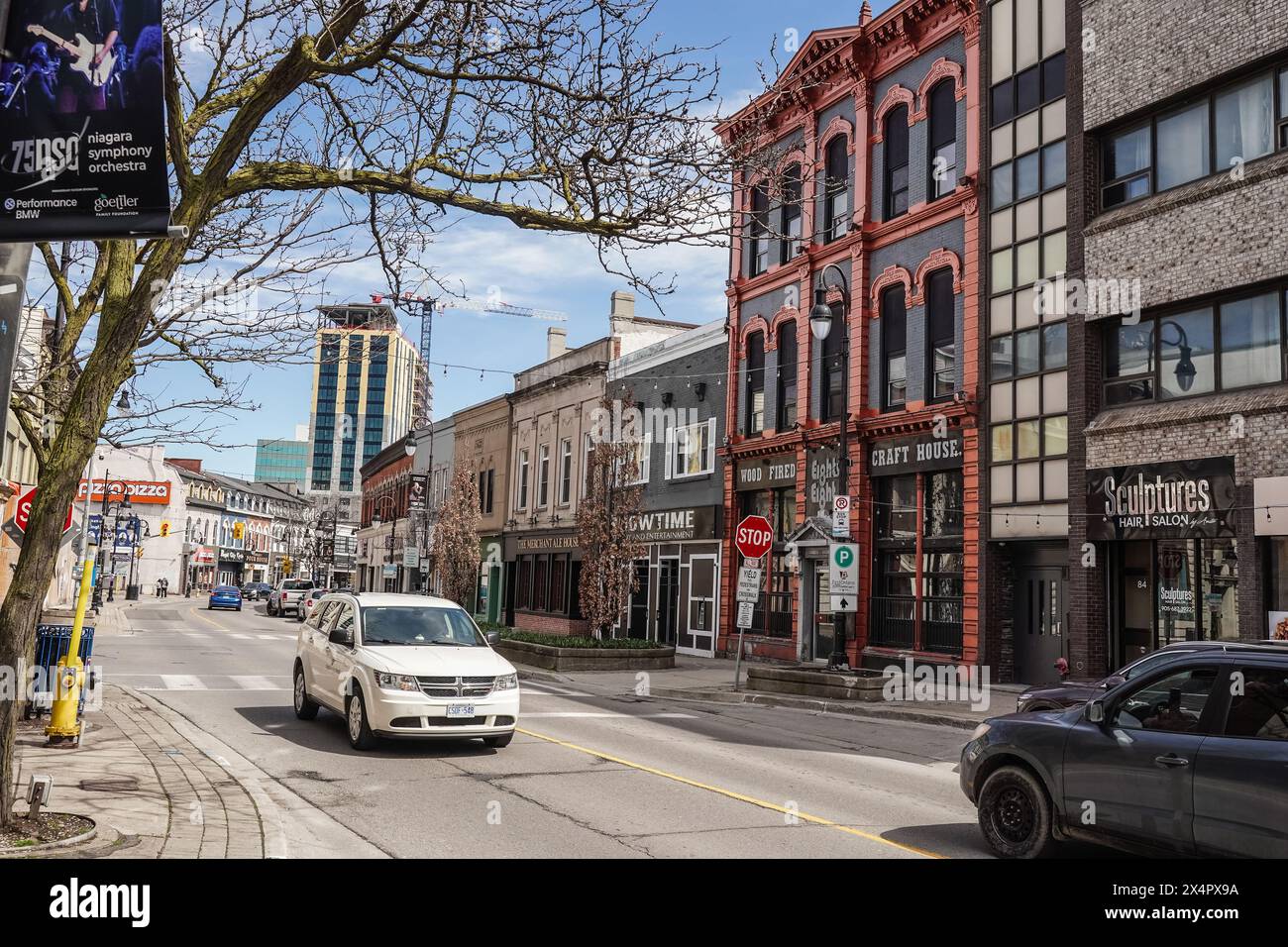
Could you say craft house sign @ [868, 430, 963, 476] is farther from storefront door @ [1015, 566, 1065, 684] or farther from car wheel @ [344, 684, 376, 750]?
car wheel @ [344, 684, 376, 750]

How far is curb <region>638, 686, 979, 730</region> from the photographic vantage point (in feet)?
55.6

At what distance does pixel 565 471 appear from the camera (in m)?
43.5

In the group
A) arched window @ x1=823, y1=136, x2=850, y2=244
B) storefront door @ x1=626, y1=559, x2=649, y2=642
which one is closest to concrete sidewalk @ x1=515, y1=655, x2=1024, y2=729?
storefront door @ x1=626, y1=559, x2=649, y2=642

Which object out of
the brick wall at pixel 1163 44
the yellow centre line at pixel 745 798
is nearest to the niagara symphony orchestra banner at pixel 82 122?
the yellow centre line at pixel 745 798

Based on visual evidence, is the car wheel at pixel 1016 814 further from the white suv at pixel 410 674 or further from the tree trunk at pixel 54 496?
the tree trunk at pixel 54 496

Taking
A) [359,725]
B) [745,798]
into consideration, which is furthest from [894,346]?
[745,798]

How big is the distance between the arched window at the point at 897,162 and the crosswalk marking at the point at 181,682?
18650 millimetres

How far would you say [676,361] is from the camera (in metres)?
35.3

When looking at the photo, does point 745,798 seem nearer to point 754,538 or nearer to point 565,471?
point 754,538

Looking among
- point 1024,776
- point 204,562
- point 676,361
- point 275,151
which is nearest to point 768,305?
point 676,361

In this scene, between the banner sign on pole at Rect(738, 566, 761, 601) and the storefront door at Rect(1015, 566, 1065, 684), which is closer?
the storefront door at Rect(1015, 566, 1065, 684)

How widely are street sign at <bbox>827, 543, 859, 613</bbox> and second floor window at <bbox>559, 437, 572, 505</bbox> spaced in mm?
23014

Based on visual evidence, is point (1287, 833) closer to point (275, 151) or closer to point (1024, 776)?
point (1024, 776)

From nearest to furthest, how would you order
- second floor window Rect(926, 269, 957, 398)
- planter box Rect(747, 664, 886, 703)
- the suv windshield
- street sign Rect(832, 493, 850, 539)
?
1. the suv windshield
2. planter box Rect(747, 664, 886, 703)
3. street sign Rect(832, 493, 850, 539)
4. second floor window Rect(926, 269, 957, 398)
